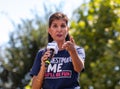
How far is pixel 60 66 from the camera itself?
4.17 m

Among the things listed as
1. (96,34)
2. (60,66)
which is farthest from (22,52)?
(60,66)

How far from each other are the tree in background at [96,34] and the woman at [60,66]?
10.0 meters

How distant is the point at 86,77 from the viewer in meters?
15.0

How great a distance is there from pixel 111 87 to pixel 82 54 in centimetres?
1012

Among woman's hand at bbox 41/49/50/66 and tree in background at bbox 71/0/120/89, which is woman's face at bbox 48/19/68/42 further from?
tree in background at bbox 71/0/120/89

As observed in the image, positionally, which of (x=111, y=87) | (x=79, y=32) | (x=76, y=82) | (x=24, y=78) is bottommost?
(x=24, y=78)

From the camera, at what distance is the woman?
13.3 ft

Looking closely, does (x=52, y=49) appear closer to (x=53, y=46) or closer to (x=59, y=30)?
(x=53, y=46)

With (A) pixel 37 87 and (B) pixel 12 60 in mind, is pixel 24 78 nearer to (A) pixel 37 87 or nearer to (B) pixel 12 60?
(B) pixel 12 60

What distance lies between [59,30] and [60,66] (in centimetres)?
35

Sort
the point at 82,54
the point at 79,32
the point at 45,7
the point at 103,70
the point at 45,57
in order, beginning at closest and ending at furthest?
the point at 45,57 → the point at 82,54 → the point at 103,70 → the point at 79,32 → the point at 45,7

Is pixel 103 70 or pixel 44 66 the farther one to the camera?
pixel 103 70

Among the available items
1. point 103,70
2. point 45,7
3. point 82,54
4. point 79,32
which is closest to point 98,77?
point 103,70

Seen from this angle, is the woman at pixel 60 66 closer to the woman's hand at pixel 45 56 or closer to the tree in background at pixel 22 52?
the woman's hand at pixel 45 56
